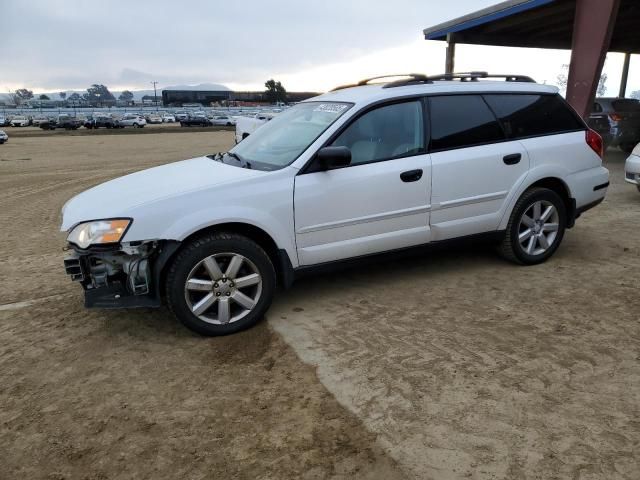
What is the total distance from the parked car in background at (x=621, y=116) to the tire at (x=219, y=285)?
12.8 meters

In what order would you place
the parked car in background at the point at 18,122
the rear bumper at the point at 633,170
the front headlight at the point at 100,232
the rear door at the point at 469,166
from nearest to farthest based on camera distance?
1. the front headlight at the point at 100,232
2. the rear door at the point at 469,166
3. the rear bumper at the point at 633,170
4. the parked car in background at the point at 18,122

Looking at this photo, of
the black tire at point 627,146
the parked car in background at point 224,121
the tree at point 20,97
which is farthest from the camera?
the tree at point 20,97

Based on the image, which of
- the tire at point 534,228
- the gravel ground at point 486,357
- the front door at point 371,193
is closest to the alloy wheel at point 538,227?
the tire at point 534,228

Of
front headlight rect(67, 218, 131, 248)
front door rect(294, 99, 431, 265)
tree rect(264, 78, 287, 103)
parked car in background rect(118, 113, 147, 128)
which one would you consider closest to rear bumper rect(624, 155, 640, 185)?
front door rect(294, 99, 431, 265)

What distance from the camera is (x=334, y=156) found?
364 centimetres

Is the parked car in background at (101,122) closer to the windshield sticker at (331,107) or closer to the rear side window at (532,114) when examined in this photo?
the windshield sticker at (331,107)

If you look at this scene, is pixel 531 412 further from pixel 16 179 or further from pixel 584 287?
pixel 16 179

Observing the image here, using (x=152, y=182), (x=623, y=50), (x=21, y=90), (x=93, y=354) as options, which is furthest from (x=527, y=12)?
(x=21, y=90)

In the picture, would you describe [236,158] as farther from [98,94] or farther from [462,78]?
[98,94]

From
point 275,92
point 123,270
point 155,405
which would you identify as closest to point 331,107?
point 123,270

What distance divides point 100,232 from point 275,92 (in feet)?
342

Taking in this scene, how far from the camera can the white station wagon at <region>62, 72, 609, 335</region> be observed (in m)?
3.44

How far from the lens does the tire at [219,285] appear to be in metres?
3.44

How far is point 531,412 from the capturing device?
2650 millimetres
